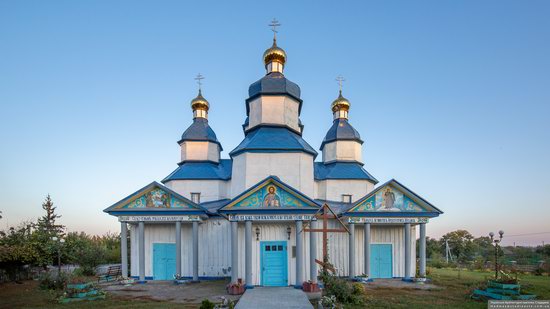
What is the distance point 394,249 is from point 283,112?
10454 mm

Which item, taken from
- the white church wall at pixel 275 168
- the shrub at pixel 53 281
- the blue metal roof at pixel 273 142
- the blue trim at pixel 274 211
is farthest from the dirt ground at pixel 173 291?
the blue metal roof at pixel 273 142

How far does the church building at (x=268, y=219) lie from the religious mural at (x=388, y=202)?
5 centimetres

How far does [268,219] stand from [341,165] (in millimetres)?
10651

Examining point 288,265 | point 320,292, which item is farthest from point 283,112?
point 320,292

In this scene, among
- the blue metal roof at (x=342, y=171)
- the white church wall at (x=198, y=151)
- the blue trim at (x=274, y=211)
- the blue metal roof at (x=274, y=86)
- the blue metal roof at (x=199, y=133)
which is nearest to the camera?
the blue trim at (x=274, y=211)

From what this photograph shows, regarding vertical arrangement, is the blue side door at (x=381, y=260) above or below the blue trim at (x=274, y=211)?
below

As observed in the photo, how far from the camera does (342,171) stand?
24.2 metres

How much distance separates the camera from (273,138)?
795 inches

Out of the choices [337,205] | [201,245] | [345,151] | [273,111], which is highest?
[273,111]

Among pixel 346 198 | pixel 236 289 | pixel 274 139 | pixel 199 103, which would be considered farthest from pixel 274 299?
pixel 199 103

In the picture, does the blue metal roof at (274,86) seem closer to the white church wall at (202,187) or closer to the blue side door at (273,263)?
the white church wall at (202,187)

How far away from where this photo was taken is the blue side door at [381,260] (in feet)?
65.1

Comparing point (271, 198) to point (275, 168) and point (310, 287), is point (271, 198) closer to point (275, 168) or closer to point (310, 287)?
point (275, 168)

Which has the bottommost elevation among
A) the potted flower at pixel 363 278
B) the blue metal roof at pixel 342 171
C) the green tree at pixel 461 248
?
the green tree at pixel 461 248
